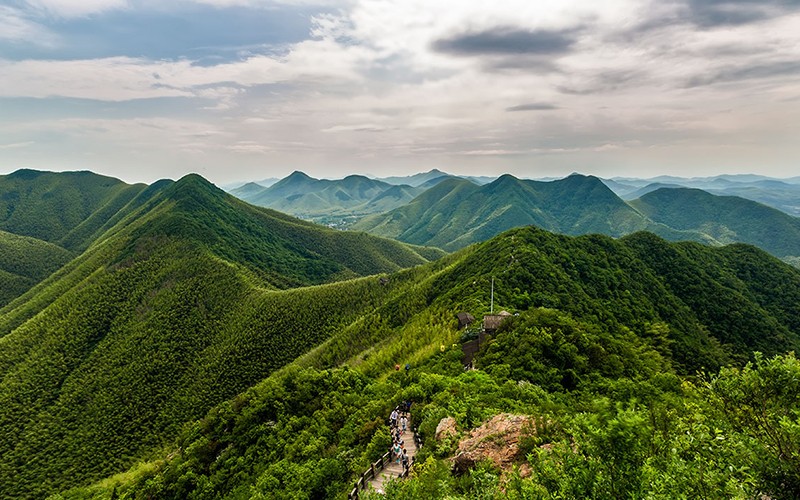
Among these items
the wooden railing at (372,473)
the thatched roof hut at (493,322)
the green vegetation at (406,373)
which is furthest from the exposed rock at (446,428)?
the thatched roof hut at (493,322)

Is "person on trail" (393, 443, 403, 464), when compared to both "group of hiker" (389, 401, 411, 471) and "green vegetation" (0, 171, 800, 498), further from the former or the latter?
"green vegetation" (0, 171, 800, 498)

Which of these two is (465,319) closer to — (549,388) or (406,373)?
(406,373)

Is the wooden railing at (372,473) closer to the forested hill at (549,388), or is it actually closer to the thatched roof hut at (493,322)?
the forested hill at (549,388)

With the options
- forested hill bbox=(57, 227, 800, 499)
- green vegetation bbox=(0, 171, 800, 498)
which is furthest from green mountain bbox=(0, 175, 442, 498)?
forested hill bbox=(57, 227, 800, 499)

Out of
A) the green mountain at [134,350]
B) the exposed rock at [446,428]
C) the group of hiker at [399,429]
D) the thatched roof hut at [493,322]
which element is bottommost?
the green mountain at [134,350]

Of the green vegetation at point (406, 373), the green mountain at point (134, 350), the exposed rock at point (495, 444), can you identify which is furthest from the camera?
the green mountain at point (134, 350)

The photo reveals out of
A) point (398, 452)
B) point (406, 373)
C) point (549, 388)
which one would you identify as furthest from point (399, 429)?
point (549, 388)

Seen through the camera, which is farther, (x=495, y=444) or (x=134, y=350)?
(x=134, y=350)

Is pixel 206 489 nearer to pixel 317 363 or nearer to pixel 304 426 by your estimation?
pixel 304 426
